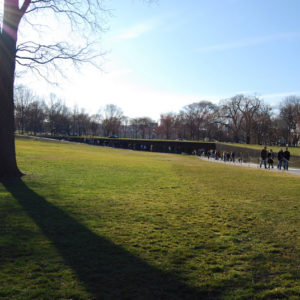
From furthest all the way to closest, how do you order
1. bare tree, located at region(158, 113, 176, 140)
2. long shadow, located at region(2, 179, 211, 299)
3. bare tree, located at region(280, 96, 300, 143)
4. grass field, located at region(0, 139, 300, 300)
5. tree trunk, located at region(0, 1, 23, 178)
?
bare tree, located at region(158, 113, 176, 140) → bare tree, located at region(280, 96, 300, 143) → tree trunk, located at region(0, 1, 23, 178) → grass field, located at region(0, 139, 300, 300) → long shadow, located at region(2, 179, 211, 299)

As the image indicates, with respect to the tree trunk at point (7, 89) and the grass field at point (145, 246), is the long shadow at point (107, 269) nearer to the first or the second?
the grass field at point (145, 246)

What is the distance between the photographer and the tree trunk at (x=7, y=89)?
11.4m

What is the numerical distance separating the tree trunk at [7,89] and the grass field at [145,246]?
2629 mm

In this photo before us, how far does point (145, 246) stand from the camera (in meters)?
5.11

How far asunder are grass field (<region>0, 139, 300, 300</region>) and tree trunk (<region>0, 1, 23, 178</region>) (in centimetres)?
263

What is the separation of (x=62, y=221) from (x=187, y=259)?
3006 millimetres

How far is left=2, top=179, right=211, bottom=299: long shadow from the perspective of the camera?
3635mm

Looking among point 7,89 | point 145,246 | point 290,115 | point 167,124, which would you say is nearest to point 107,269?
point 145,246

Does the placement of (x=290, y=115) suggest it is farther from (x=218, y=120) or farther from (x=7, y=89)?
(x=7, y=89)

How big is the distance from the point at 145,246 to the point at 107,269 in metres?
1.05

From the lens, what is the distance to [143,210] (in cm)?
766

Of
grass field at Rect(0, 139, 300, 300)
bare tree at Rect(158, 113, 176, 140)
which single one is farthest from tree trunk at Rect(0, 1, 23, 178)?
bare tree at Rect(158, 113, 176, 140)

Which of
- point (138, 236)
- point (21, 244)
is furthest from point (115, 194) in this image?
point (21, 244)

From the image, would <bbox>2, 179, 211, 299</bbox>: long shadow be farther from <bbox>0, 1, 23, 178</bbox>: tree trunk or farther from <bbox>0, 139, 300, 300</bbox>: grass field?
<bbox>0, 1, 23, 178</bbox>: tree trunk
